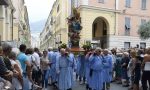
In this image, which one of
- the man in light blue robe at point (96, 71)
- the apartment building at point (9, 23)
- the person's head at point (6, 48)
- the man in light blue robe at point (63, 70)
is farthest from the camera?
the apartment building at point (9, 23)

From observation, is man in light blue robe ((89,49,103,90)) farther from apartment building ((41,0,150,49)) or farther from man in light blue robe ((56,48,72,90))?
apartment building ((41,0,150,49))

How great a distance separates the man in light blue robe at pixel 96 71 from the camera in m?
12.6

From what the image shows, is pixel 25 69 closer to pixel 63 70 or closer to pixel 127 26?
pixel 63 70

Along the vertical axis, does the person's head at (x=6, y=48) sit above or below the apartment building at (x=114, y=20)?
below

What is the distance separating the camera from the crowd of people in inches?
334

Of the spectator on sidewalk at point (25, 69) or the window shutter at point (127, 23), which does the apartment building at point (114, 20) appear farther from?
the spectator on sidewalk at point (25, 69)

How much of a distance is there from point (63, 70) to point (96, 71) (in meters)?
1.25

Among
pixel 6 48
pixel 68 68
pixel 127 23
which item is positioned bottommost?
pixel 68 68

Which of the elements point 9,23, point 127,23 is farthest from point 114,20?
point 9,23

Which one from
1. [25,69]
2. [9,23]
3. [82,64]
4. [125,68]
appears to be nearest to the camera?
[25,69]

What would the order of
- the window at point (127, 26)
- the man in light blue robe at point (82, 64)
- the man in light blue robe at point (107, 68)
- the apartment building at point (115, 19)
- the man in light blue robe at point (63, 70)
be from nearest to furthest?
the man in light blue robe at point (63, 70)
the man in light blue robe at point (107, 68)
the man in light blue robe at point (82, 64)
the apartment building at point (115, 19)
the window at point (127, 26)

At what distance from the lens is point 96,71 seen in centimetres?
1276

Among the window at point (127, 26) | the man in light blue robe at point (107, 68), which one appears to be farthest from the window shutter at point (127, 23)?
the man in light blue robe at point (107, 68)

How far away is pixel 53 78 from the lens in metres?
16.0
